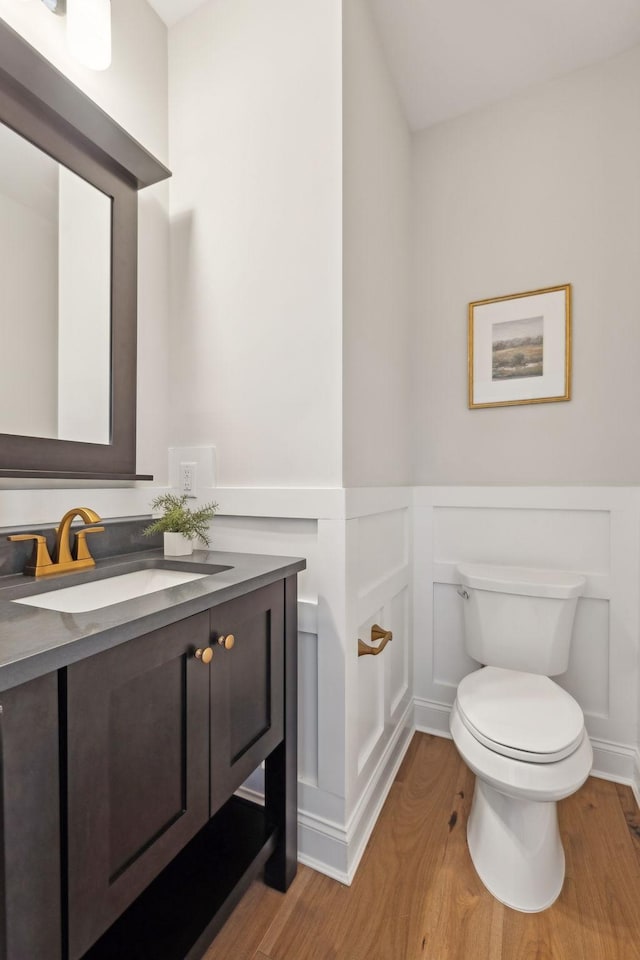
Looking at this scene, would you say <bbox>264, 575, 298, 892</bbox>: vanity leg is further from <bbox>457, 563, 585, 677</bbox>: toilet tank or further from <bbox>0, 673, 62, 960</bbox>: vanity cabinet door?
<bbox>457, 563, 585, 677</bbox>: toilet tank

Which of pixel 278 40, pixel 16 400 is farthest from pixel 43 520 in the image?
pixel 278 40

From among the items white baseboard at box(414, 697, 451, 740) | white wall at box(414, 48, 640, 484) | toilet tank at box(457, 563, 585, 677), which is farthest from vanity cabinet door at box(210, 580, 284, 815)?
white wall at box(414, 48, 640, 484)

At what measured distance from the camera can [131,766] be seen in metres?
0.69

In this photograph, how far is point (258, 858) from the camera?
1049 mm

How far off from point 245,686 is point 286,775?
1.14ft

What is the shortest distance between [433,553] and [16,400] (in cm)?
155

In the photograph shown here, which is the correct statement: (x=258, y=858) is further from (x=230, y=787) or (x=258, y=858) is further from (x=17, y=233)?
(x=17, y=233)

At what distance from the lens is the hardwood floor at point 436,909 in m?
1.02

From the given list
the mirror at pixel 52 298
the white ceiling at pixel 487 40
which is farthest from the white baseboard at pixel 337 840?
the white ceiling at pixel 487 40

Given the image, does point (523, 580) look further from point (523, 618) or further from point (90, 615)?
point (90, 615)

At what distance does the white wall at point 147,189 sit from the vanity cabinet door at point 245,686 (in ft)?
1.90

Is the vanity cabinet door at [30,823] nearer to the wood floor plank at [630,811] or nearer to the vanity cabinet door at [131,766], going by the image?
the vanity cabinet door at [131,766]

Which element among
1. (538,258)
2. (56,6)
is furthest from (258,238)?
(538,258)

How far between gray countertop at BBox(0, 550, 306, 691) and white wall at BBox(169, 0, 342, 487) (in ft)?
1.29
